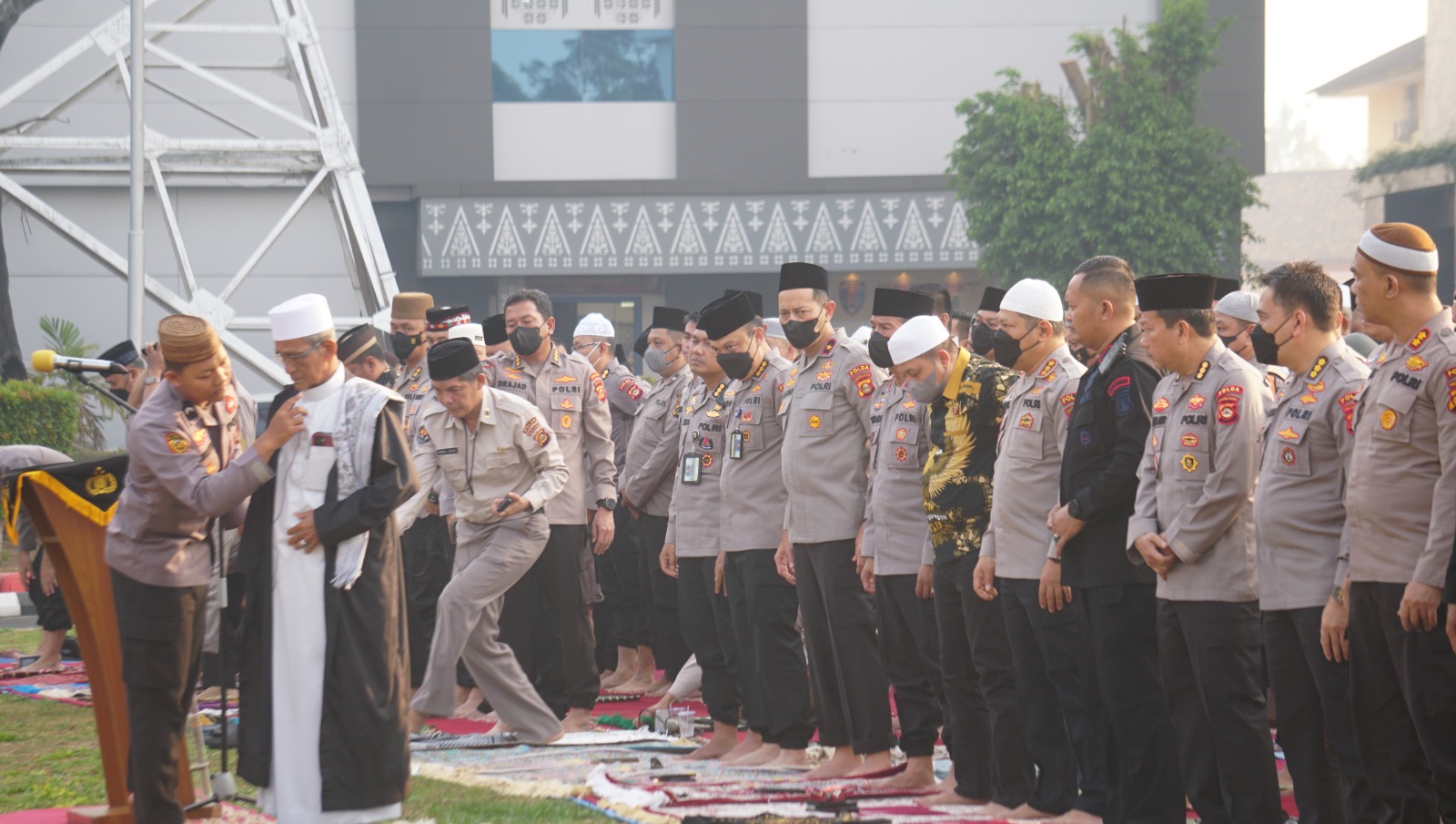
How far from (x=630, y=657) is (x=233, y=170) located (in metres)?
13.3

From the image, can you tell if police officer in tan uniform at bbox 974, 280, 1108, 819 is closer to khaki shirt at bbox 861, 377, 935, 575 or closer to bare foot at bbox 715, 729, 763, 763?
khaki shirt at bbox 861, 377, 935, 575

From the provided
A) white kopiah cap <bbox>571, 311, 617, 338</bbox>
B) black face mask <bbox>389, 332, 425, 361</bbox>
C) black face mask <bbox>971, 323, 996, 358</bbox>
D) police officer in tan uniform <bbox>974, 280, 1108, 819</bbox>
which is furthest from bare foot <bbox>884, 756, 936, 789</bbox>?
white kopiah cap <bbox>571, 311, 617, 338</bbox>

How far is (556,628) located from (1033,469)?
3687 mm

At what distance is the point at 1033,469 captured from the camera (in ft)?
21.5

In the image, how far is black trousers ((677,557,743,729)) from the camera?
843cm

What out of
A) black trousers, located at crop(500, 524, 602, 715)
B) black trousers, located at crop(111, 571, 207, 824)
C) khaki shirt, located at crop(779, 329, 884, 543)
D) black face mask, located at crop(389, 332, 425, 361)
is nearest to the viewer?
black trousers, located at crop(111, 571, 207, 824)

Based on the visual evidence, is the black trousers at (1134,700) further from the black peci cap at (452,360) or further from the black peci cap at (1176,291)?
the black peci cap at (452,360)

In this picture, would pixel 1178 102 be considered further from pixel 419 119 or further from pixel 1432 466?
pixel 1432 466

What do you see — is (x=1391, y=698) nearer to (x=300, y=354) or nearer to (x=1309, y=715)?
(x=1309, y=715)

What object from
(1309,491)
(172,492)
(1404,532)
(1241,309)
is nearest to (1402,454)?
(1404,532)

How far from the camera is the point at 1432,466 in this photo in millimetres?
5027

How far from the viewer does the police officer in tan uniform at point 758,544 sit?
26.0 ft

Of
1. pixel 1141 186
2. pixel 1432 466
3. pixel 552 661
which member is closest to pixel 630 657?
pixel 552 661

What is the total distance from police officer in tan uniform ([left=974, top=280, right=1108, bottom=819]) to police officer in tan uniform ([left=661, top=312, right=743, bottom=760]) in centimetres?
215
